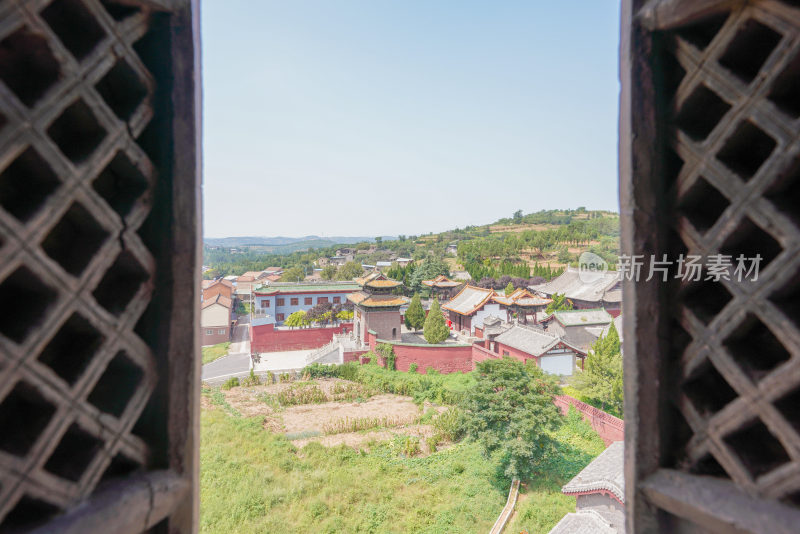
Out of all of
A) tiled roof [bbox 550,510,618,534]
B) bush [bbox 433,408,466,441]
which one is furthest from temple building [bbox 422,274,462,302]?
tiled roof [bbox 550,510,618,534]

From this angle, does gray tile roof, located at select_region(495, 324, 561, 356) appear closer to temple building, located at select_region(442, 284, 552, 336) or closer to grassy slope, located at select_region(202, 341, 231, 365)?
temple building, located at select_region(442, 284, 552, 336)

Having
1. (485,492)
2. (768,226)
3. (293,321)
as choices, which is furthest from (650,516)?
(293,321)

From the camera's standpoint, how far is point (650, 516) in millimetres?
883

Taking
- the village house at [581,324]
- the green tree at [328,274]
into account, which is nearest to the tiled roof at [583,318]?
the village house at [581,324]

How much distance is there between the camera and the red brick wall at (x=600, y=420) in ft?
24.7

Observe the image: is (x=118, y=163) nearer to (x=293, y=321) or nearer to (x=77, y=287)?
(x=77, y=287)

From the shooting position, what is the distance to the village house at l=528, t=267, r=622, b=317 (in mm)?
16234

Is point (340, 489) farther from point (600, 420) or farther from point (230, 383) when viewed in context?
point (230, 383)

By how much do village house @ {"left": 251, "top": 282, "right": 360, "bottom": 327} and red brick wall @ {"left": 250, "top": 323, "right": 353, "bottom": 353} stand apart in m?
1.96

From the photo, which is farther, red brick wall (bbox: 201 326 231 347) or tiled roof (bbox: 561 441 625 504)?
red brick wall (bbox: 201 326 231 347)

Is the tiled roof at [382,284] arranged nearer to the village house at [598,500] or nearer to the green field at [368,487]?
the green field at [368,487]

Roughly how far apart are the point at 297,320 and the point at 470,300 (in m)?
6.69

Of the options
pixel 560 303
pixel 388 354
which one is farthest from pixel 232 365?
pixel 560 303

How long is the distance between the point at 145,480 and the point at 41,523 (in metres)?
0.19
